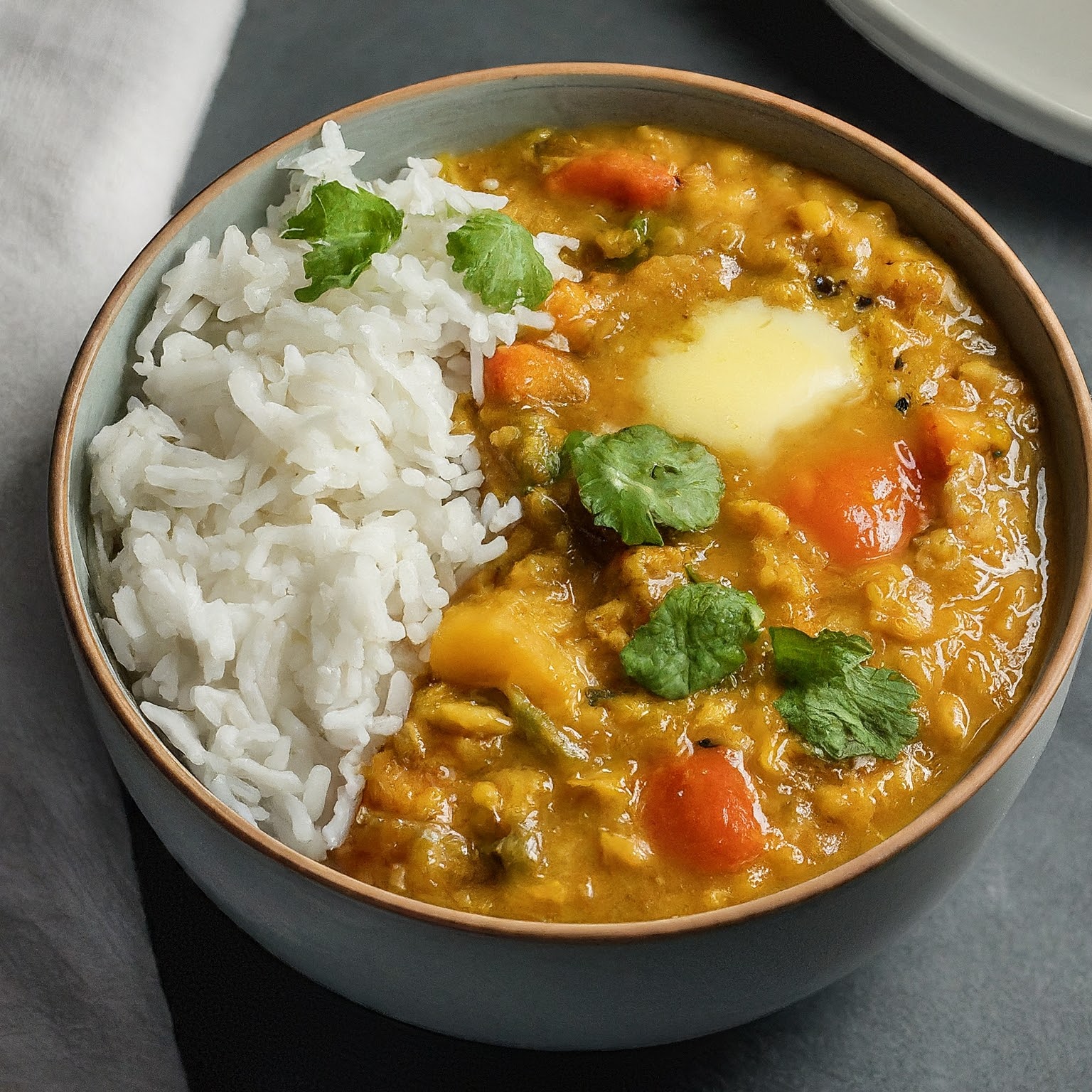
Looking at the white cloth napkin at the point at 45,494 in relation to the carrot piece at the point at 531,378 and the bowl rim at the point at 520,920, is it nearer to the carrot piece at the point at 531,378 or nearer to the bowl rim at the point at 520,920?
the bowl rim at the point at 520,920

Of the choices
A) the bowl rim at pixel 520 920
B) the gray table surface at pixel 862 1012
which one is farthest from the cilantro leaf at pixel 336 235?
the gray table surface at pixel 862 1012

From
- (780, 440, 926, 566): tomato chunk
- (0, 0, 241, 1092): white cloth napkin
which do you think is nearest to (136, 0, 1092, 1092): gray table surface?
(0, 0, 241, 1092): white cloth napkin

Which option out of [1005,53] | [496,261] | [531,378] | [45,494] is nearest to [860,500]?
Answer: [531,378]

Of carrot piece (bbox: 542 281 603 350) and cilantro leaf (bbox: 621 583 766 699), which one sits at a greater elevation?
carrot piece (bbox: 542 281 603 350)

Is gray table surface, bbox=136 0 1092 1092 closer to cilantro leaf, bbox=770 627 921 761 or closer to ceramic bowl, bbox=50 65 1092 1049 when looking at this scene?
ceramic bowl, bbox=50 65 1092 1049

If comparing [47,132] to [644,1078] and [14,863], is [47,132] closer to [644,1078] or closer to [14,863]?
[14,863]

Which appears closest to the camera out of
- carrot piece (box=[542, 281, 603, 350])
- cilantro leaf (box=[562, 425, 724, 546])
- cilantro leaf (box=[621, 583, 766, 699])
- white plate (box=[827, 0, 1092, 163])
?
cilantro leaf (box=[621, 583, 766, 699])
